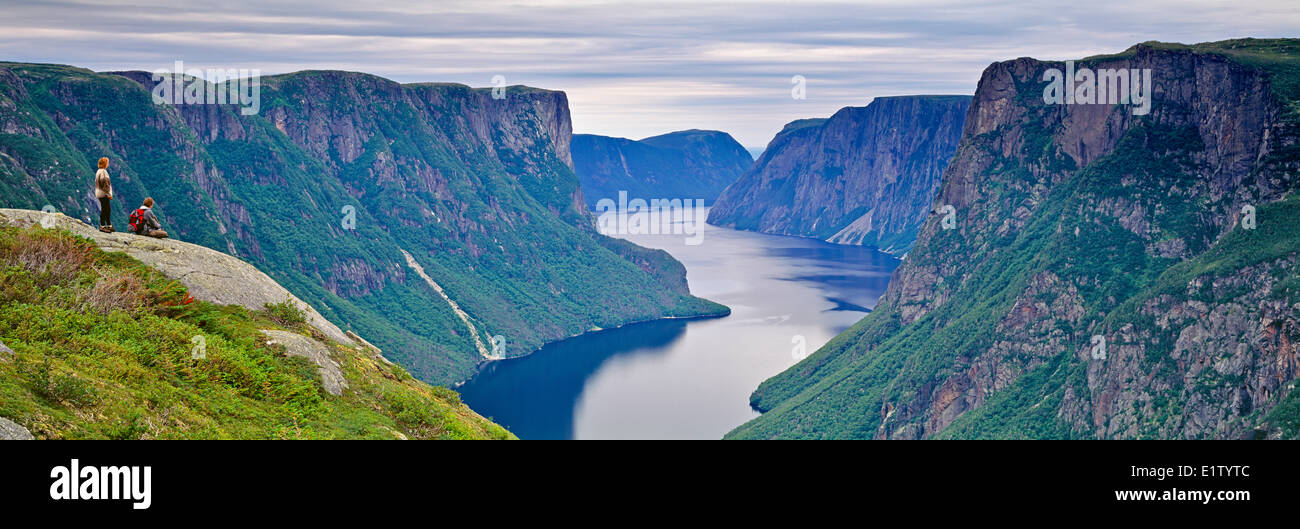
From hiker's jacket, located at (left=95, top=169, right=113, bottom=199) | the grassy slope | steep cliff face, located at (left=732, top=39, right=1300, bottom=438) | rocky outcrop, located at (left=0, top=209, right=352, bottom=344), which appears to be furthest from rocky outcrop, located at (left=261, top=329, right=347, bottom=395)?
steep cliff face, located at (left=732, top=39, right=1300, bottom=438)

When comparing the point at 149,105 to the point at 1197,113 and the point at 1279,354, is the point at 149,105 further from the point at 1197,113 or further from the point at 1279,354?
the point at 1279,354

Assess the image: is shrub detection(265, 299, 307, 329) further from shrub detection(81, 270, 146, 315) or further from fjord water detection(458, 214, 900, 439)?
fjord water detection(458, 214, 900, 439)

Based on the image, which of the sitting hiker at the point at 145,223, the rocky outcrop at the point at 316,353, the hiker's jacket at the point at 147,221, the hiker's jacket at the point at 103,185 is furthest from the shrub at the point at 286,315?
the hiker's jacket at the point at 103,185

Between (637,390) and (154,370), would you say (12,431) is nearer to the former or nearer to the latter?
(154,370)

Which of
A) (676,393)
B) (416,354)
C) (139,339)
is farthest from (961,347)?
(139,339)

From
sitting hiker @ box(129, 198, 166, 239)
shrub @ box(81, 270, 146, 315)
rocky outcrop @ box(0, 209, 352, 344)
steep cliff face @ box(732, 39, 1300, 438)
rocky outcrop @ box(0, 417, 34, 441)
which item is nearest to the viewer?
rocky outcrop @ box(0, 417, 34, 441)

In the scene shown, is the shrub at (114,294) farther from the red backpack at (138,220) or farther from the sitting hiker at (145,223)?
the red backpack at (138,220)
